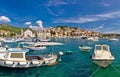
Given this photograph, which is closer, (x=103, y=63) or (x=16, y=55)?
(x=16, y=55)

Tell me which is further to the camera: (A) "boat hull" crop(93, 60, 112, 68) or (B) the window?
(A) "boat hull" crop(93, 60, 112, 68)

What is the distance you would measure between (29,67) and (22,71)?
98.1 inches

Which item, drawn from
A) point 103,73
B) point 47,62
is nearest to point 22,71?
point 47,62

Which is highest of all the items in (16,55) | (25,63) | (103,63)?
(16,55)

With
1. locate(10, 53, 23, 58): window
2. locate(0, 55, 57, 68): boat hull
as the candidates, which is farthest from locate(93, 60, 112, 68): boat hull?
locate(10, 53, 23, 58): window

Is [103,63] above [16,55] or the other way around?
the other way around

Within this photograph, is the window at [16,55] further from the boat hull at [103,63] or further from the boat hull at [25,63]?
the boat hull at [103,63]

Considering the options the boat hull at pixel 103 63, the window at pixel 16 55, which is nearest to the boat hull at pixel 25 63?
the window at pixel 16 55

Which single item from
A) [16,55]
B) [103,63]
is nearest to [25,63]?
[16,55]

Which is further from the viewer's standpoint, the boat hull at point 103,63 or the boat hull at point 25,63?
the boat hull at point 103,63

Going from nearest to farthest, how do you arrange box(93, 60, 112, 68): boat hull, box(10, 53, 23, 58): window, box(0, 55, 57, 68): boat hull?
box(0, 55, 57, 68): boat hull, box(10, 53, 23, 58): window, box(93, 60, 112, 68): boat hull

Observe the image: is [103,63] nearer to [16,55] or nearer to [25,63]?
[25,63]

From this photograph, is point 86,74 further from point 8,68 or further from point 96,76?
point 8,68

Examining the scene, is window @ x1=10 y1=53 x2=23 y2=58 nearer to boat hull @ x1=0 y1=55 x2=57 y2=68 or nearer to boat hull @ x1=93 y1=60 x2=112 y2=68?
boat hull @ x1=0 y1=55 x2=57 y2=68
